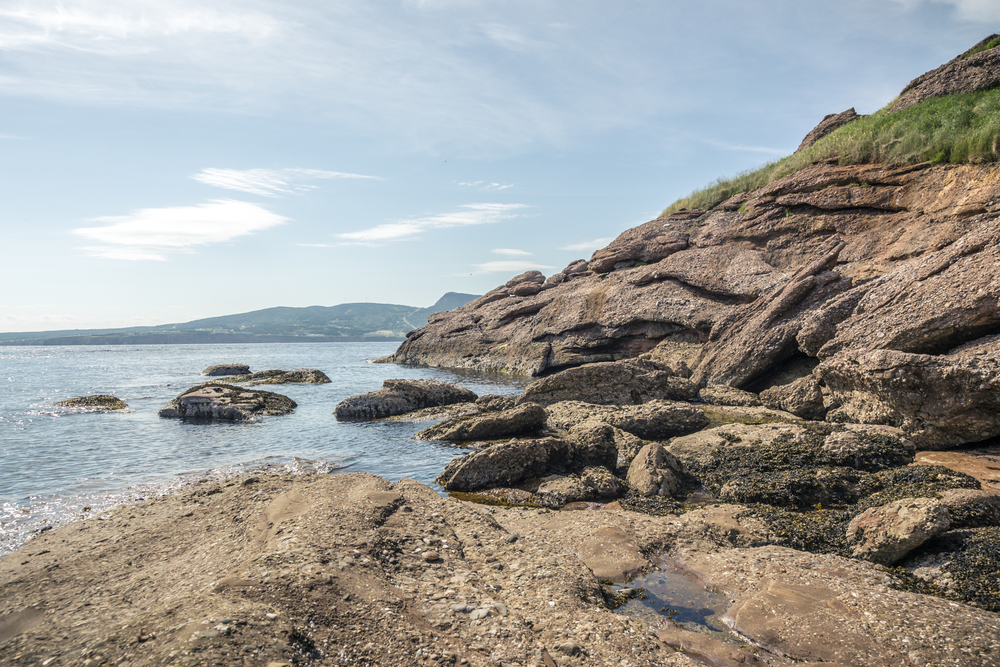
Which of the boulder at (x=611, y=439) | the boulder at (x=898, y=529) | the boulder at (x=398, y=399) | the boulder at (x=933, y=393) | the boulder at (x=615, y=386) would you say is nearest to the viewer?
the boulder at (x=898, y=529)

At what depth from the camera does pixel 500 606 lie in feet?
17.4

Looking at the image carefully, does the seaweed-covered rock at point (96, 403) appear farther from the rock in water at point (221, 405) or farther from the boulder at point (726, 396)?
the boulder at point (726, 396)

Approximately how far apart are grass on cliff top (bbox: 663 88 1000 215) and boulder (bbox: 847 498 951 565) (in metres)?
19.7

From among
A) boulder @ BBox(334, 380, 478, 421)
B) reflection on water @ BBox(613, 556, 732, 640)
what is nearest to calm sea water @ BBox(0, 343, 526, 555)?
boulder @ BBox(334, 380, 478, 421)

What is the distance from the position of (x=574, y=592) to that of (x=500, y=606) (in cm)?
96

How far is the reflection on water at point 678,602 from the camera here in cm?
544

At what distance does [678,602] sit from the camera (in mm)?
5887

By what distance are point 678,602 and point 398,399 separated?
16640 millimetres

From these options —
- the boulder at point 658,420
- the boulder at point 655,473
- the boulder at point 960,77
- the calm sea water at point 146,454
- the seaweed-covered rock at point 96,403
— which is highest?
the boulder at point 960,77

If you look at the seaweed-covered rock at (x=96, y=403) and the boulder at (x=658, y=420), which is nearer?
the boulder at (x=658, y=420)

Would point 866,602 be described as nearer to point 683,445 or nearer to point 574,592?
point 574,592

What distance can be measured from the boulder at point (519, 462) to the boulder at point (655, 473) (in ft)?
3.39

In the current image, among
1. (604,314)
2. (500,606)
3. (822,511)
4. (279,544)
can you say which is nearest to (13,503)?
(279,544)

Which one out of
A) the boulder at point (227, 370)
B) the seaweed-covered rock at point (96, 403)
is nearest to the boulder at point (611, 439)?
the seaweed-covered rock at point (96, 403)
